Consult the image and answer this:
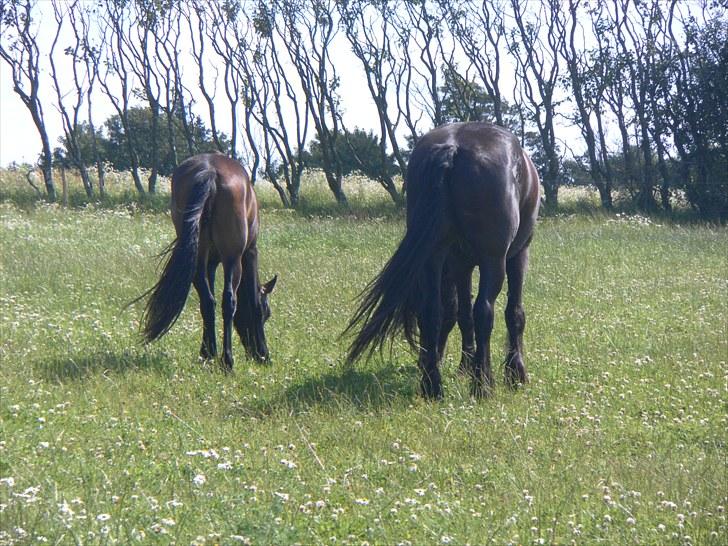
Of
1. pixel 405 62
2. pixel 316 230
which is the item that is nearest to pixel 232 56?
pixel 405 62

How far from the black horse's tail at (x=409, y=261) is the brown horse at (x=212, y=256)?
69.2 inches

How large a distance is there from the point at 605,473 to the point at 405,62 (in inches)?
1351

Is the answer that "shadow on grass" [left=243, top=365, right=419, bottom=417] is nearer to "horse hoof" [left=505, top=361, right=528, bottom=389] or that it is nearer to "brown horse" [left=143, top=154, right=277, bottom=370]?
"horse hoof" [left=505, top=361, right=528, bottom=389]

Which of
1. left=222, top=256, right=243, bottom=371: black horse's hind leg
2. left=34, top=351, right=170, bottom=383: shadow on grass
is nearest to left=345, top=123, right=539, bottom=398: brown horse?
left=222, top=256, right=243, bottom=371: black horse's hind leg

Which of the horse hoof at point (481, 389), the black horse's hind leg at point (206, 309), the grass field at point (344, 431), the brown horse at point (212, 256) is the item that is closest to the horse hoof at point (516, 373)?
the grass field at point (344, 431)

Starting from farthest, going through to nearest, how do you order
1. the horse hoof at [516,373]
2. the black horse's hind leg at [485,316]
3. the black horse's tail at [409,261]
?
1. the horse hoof at [516,373]
2. the black horse's hind leg at [485,316]
3. the black horse's tail at [409,261]

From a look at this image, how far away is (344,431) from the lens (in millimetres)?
5422

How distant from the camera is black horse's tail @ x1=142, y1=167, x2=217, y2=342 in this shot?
7250 millimetres

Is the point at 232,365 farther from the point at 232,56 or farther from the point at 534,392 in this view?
the point at 232,56

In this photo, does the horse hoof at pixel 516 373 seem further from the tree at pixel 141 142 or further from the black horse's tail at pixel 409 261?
the tree at pixel 141 142

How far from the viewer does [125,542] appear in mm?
3332

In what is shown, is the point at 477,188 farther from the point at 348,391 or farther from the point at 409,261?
the point at 348,391

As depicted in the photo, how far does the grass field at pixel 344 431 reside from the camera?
3.74 metres

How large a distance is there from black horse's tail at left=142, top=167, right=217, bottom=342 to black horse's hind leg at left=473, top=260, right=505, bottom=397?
248 cm
